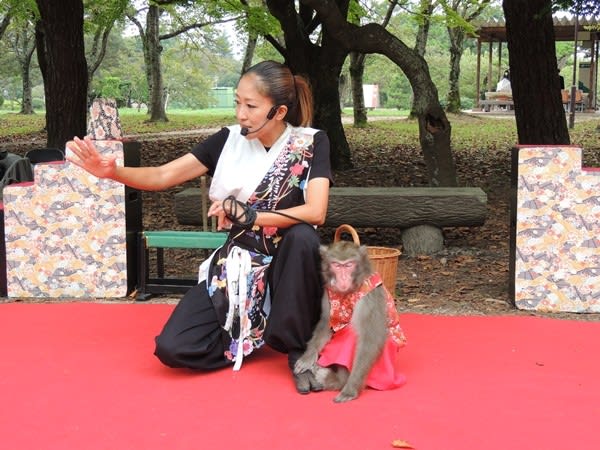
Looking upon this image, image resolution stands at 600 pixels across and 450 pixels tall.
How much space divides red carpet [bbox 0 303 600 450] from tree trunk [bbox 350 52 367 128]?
13267 mm

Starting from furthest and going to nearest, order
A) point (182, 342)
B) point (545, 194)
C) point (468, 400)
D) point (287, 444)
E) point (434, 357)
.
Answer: point (545, 194) < point (434, 357) < point (182, 342) < point (468, 400) < point (287, 444)

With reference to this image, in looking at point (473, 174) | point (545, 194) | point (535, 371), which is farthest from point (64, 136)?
point (535, 371)

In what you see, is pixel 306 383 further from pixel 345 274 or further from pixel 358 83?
pixel 358 83

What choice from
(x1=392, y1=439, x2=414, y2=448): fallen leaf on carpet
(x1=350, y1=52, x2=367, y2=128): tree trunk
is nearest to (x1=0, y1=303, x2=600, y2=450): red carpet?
(x1=392, y1=439, x2=414, y2=448): fallen leaf on carpet

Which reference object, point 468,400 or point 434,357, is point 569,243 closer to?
point 434,357

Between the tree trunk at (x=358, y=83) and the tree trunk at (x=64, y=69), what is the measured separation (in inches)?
314

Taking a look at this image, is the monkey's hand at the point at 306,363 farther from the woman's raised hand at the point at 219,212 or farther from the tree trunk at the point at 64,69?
the tree trunk at the point at 64,69

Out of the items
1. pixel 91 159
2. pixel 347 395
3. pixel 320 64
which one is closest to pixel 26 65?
pixel 320 64

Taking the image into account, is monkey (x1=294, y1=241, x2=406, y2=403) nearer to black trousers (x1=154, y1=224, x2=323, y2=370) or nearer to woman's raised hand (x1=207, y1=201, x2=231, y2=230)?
black trousers (x1=154, y1=224, x2=323, y2=370)

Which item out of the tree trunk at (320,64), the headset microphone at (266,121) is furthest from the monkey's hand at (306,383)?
the tree trunk at (320,64)

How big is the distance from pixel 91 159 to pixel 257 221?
0.68 meters

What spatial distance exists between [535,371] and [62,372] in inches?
76.8

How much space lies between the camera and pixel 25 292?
16.3 ft

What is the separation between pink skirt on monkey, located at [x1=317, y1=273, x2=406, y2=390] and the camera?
3.11 metres
